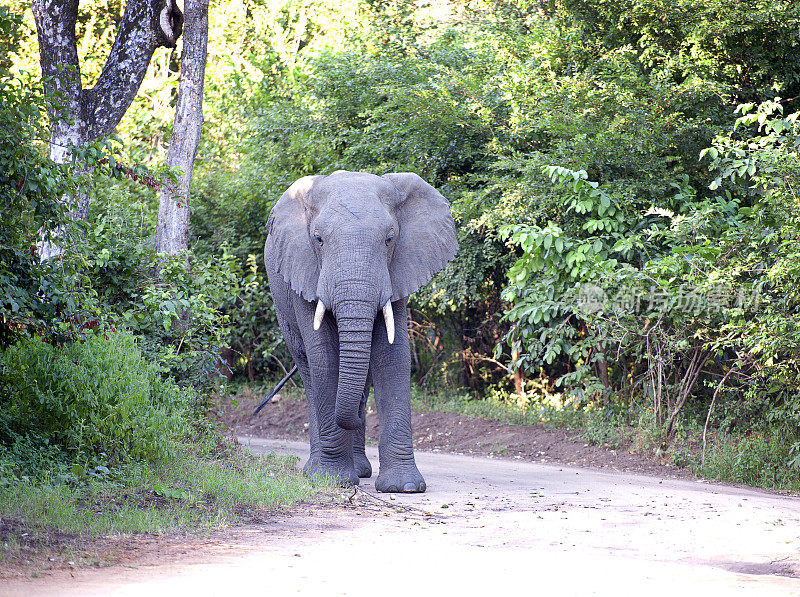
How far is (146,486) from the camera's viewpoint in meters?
8.03

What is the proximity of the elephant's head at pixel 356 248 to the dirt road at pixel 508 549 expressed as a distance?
1446 millimetres

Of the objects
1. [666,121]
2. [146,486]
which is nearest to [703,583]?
[146,486]

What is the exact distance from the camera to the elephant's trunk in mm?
8570

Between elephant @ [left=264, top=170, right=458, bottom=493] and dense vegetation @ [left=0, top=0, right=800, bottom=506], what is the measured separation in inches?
62.7

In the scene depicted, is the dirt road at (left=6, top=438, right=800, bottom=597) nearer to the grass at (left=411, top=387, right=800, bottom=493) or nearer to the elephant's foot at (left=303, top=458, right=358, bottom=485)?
the elephant's foot at (left=303, top=458, right=358, bottom=485)

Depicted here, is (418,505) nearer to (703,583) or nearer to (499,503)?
A: (499,503)

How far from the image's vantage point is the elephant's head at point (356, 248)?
861cm

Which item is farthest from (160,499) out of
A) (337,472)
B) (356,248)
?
(356,248)

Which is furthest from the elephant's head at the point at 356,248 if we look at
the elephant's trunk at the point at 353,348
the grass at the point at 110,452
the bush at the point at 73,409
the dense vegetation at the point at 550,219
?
the bush at the point at 73,409

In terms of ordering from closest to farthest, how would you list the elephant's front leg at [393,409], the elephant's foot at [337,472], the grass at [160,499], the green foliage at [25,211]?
the grass at [160,499] < the green foliage at [25,211] < the elephant's front leg at [393,409] < the elephant's foot at [337,472]

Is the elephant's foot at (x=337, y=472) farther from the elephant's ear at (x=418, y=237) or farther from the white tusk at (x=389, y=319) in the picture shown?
the elephant's ear at (x=418, y=237)

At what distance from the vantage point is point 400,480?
29.7 feet

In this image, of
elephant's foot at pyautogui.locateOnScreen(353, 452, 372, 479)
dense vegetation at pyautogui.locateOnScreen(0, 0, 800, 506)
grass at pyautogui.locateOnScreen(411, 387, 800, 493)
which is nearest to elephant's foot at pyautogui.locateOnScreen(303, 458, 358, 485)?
elephant's foot at pyautogui.locateOnScreen(353, 452, 372, 479)

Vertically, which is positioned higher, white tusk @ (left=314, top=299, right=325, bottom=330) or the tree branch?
the tree branch
